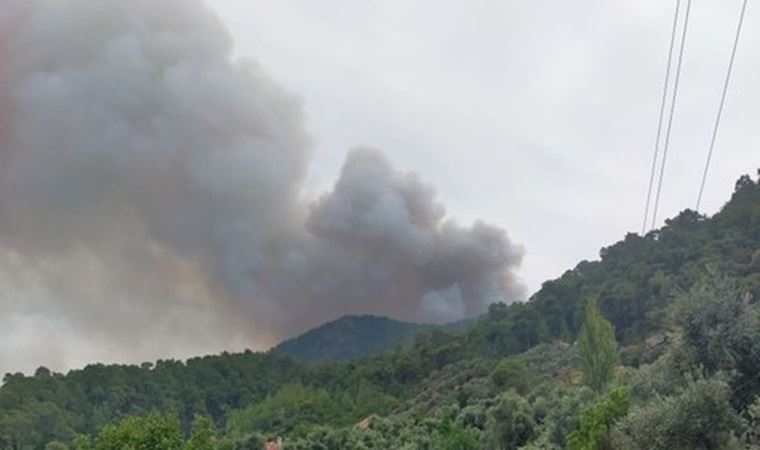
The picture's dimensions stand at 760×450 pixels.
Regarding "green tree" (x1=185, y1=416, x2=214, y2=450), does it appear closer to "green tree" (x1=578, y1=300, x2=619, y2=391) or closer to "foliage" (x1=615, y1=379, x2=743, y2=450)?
"foliage" (x1=615, y1=379, x2=743, y2=450)

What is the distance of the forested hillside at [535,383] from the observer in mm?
29562

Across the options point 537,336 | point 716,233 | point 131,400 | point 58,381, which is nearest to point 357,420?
point 537,336

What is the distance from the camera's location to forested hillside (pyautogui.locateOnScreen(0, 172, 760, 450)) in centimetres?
2956

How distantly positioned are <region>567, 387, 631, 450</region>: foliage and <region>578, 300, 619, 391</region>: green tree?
38.6 meters

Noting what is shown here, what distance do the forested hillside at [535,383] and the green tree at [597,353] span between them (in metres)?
0.16

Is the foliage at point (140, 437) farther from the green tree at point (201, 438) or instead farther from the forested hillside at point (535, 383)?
the green tree at point (201, 438)

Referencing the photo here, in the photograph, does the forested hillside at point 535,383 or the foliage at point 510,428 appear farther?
the foliage at point 510,428

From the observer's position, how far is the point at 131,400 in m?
180

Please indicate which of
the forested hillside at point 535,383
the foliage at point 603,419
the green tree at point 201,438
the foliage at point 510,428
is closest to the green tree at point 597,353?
the forested hillside at point 535,383

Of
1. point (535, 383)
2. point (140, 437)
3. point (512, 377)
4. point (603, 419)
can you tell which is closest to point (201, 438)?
point (140, 437)

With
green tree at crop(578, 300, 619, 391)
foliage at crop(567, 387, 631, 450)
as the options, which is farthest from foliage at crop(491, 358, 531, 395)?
foliage at crop(567, 387, 631, 450)

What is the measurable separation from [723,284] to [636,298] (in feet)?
332

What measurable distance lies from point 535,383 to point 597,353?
51.7 feet

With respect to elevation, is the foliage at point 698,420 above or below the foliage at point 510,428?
below
